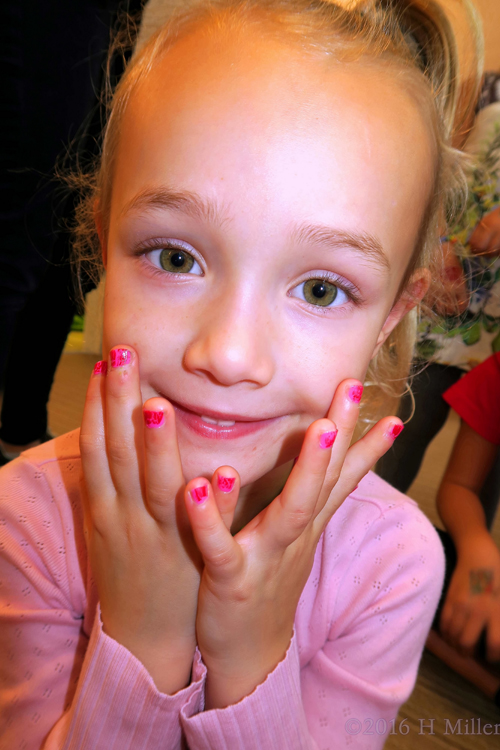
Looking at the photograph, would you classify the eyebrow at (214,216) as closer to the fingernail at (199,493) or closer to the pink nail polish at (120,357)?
the pink nail polish at (120,357)

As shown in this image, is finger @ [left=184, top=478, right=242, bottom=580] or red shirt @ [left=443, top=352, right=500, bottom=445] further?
red shirt @ [left=443, top=352, right=500, bottom=445]

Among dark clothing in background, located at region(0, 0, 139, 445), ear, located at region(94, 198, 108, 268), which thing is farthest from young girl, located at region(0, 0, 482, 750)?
dark clothing in background, located at region(0, 0, 139, 445)

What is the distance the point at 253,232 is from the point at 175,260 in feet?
0.40

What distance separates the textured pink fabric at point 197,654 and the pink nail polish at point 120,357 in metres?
0.29

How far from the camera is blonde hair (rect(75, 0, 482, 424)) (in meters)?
0.65

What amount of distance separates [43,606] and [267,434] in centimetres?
40

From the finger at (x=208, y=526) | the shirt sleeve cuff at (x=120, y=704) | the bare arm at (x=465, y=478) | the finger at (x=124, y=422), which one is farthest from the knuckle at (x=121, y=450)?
the bare arm at (x=465, y=478)

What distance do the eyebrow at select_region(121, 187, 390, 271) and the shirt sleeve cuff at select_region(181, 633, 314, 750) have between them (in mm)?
481

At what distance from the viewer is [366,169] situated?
1.88 feet

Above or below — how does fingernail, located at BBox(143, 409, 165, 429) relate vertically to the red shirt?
above

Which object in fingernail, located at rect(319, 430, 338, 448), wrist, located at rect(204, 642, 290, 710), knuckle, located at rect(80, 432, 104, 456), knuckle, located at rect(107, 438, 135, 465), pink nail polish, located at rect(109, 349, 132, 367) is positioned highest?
pink nail polish, located at rect(109, 349, 132, 367)

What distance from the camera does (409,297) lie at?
83 cm

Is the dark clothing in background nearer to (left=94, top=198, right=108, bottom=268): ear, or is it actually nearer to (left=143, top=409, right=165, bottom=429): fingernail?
(left=94, top=198, right=108, bottom=268): ear

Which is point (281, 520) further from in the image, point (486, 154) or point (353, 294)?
point (486, 154)
